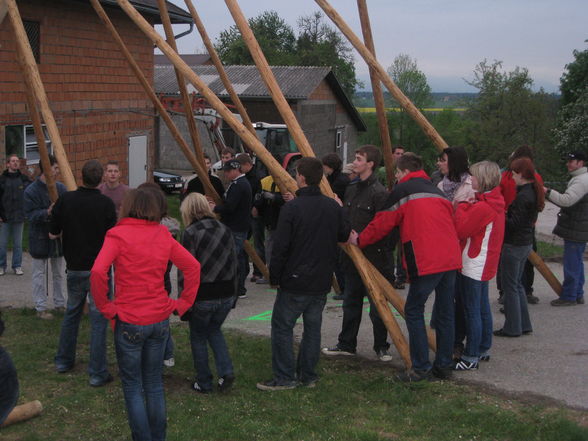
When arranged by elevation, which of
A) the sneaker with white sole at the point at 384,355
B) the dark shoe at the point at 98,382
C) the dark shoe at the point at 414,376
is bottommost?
the dark shoe at the point at 98,382

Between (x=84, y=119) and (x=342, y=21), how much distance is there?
958 cm

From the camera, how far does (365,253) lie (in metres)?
6.45

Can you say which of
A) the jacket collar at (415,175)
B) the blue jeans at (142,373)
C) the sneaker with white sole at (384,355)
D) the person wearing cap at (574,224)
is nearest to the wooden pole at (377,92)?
the person wearing cap at (574,224)

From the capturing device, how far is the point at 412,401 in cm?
546

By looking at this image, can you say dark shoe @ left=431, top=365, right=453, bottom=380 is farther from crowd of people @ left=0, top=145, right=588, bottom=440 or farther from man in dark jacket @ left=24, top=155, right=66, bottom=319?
man in dark jacket @ left=24, top=155, right=66, bottom=319

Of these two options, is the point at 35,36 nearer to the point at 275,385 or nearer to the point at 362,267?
the point at 362,267

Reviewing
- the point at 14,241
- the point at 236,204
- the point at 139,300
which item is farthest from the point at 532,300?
the point at 14,241

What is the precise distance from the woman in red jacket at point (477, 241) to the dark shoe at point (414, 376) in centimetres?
46

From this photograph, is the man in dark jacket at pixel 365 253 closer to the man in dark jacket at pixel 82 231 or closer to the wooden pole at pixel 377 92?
the wooden pole at pixel 377 92

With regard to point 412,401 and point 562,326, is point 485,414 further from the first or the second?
point 562,326

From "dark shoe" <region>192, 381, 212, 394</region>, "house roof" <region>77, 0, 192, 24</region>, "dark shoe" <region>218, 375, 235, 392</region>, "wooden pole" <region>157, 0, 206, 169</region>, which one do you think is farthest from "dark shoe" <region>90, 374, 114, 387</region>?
"house roof" <region>77, 0, 192, 24</region>

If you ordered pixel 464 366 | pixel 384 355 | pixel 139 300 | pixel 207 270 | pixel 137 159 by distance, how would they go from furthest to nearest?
pixel 137 159 → pixel 384 355 → pixel 464 366 → pixel 207 270 → pixel 139 300

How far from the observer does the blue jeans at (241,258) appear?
858 centimetres

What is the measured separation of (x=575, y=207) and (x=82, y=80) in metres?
11.1
